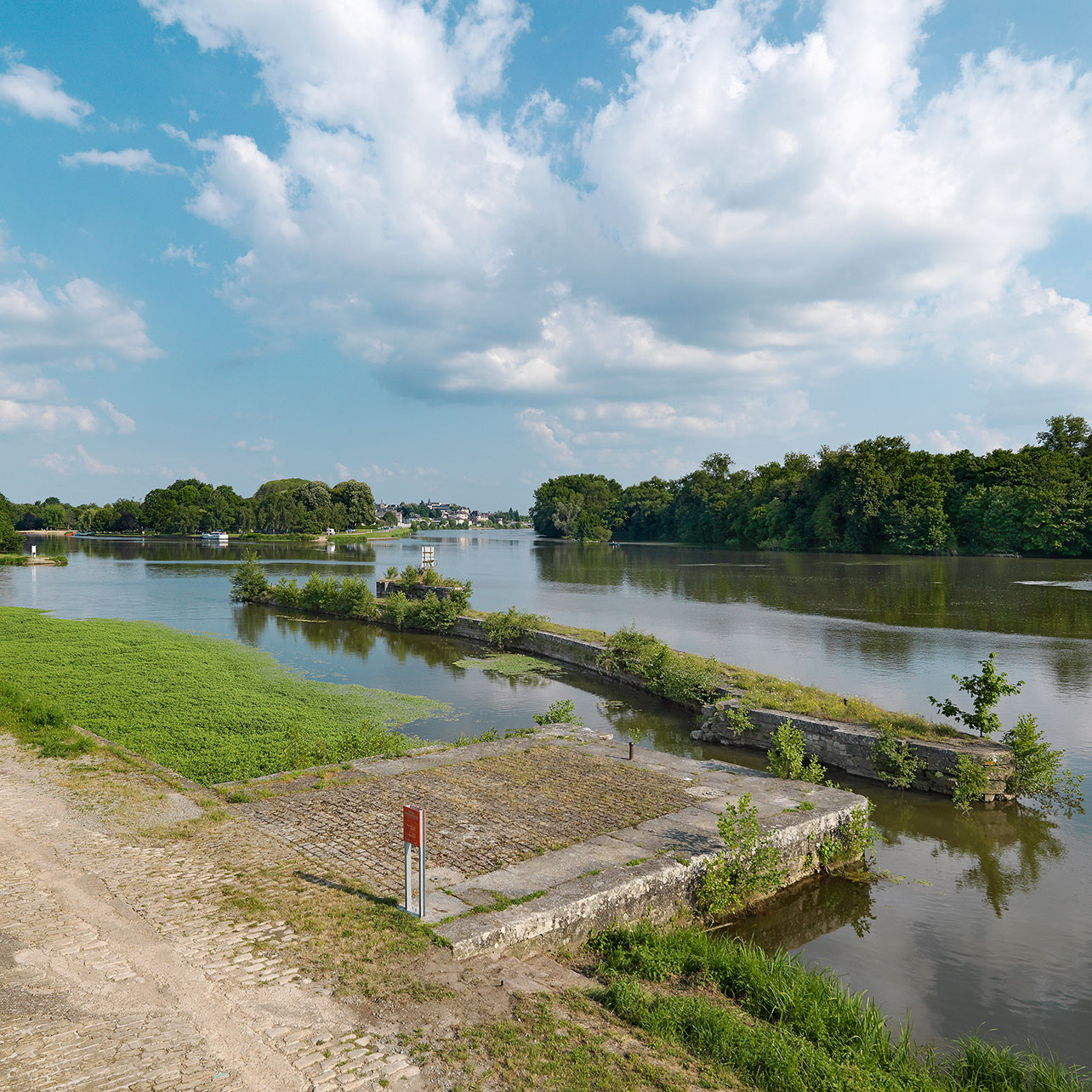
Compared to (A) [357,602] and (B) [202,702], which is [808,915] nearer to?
(B) [202,702]

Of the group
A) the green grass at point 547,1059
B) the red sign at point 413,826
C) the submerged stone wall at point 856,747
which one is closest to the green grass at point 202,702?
the red sign at point 413,826

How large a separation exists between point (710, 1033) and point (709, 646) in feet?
67.8

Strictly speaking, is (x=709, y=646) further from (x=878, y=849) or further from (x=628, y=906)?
(x=628, y=906)

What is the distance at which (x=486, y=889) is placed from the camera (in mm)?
6957

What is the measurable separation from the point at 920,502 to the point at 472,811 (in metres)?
76.7

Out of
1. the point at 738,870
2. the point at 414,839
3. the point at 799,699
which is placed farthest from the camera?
the point at 799,699

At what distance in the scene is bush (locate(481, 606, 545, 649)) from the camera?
26.0 meters

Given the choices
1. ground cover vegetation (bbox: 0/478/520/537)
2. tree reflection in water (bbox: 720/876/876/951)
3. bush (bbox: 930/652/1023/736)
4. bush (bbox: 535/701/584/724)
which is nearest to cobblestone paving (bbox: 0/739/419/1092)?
tree reflection in water (bbox: 720/876/876/951)

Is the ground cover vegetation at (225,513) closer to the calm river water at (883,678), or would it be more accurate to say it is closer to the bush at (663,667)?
the calm river water at (883,678)

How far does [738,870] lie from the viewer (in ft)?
26.2

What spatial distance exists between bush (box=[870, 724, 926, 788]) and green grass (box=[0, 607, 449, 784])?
818 cm

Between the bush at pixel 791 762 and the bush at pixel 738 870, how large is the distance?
8.74ft

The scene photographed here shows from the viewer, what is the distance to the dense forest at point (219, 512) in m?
129

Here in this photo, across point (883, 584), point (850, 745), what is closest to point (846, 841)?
point (850, 745)
